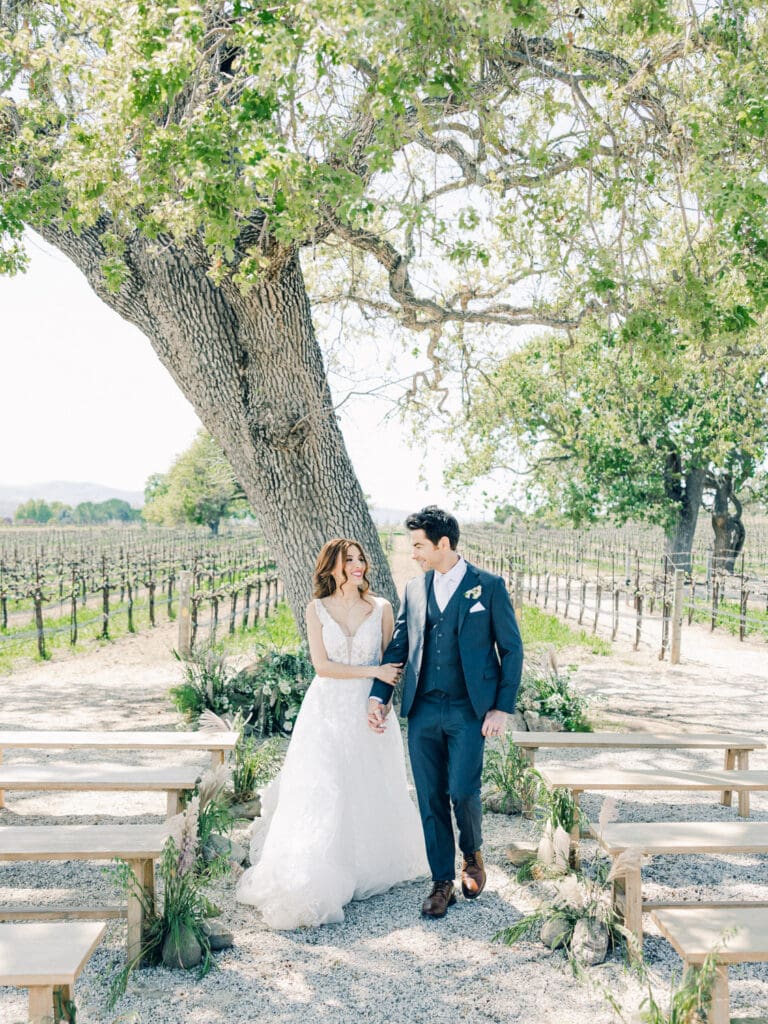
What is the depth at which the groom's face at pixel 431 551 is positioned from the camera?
3.97 m

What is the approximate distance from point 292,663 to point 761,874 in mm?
4392

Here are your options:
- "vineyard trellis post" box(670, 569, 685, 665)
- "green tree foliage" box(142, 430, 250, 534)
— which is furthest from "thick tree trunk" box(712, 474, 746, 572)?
"green tree foliage" box(142, 430, 250, 534)

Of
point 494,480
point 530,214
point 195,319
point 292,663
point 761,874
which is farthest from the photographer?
point 494,480

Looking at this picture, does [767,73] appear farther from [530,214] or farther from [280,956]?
[280,956]

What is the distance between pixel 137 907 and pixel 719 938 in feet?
6.85

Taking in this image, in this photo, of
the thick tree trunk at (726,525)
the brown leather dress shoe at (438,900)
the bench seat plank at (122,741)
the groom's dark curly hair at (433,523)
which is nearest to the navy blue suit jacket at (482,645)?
the groom's dark curly hair at (433,523)

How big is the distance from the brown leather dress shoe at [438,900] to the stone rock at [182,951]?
1.00m

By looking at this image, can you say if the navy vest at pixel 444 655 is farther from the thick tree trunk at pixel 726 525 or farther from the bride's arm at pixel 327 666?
the thick tree trunk at pixel 726 525

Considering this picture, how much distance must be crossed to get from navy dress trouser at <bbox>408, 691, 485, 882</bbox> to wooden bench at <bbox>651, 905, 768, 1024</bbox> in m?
1.11

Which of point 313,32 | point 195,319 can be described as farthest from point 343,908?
point 195,319

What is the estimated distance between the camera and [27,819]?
5461 millimetres

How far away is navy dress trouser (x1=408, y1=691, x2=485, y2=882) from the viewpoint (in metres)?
3.93

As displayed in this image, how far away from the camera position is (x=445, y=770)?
4.09 m

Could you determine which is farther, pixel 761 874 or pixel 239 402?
pixel 239 402
